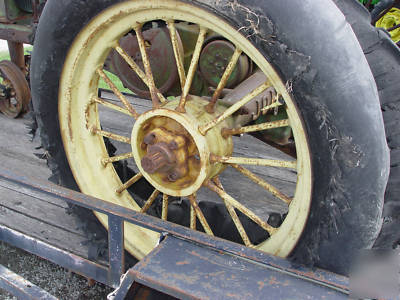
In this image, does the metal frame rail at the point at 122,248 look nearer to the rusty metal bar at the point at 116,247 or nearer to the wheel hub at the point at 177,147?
the rusty metal bar at the point at 116,247

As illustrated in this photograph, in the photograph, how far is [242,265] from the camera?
111 centimetres

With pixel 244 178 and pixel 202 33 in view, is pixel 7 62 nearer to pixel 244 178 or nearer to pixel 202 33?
pixel 244 178

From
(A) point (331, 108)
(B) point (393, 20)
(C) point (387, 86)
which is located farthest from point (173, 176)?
(B) point (393, 20)

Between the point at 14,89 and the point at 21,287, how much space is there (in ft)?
6.68

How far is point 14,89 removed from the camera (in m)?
3.07

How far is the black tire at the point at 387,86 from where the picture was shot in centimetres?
116

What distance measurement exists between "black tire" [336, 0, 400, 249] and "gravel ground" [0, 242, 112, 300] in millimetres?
1062

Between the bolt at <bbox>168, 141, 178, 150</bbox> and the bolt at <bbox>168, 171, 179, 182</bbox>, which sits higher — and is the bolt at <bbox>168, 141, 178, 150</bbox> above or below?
above

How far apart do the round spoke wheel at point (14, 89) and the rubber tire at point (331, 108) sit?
2.36 meters

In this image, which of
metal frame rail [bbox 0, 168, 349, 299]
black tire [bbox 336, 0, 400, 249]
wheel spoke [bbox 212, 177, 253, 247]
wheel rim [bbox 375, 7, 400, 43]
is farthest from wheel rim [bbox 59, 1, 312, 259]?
wheel rim [bbox 375, 7, 400, 43]

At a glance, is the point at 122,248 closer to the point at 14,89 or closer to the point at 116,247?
the point at 116,247

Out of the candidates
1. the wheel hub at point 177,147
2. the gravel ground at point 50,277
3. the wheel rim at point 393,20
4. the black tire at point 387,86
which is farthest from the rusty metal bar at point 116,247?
the wheel rim at point 393,20

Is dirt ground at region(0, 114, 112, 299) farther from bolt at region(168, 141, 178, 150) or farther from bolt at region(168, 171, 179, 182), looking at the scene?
bolt at region(168, 141, 178, 150)

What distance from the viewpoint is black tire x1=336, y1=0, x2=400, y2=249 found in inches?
45.5
